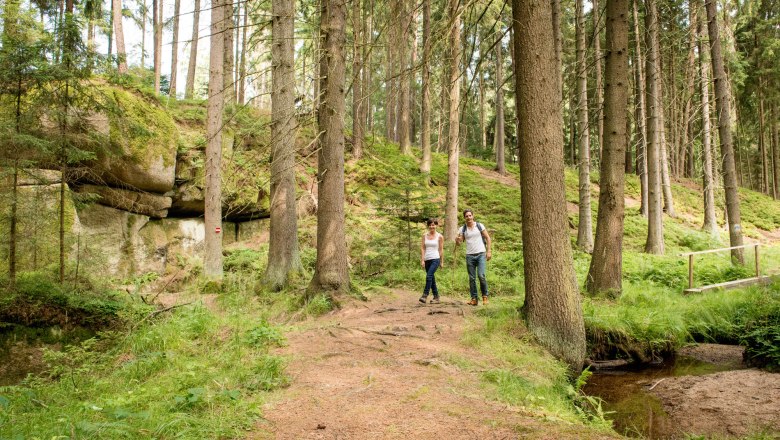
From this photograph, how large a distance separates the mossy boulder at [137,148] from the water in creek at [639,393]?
36.4 feet

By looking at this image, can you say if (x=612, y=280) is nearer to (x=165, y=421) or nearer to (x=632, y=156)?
(x=165, y=421)

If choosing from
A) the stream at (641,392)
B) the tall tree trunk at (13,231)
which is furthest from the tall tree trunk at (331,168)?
the tall tree trunk at (13,231)

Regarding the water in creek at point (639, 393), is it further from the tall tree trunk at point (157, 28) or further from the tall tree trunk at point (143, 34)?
the tall tree trunk at point (157, 28)

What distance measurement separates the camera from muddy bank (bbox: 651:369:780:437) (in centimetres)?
455

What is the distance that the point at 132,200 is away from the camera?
1287cm

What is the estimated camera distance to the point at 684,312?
8.39m

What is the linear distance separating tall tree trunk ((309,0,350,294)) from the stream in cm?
461

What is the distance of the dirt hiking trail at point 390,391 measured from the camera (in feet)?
11.5

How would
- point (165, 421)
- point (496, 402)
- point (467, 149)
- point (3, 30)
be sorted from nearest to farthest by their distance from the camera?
point (165, 421), point (496, 402), point (3, 30), point (467, 149)

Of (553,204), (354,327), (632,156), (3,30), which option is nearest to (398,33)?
(553,204)

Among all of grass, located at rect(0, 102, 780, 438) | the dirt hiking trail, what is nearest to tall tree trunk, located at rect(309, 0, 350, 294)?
grass, located at rect(0, 102, 780, 438)

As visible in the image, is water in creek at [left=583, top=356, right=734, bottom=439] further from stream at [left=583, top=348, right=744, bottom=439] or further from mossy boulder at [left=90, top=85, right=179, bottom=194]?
mossy boulder at [left=90, top=85, right=179, bottom=194]

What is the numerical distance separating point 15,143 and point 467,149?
98.8 feet

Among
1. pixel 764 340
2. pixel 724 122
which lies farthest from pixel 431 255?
pixel 724 122
